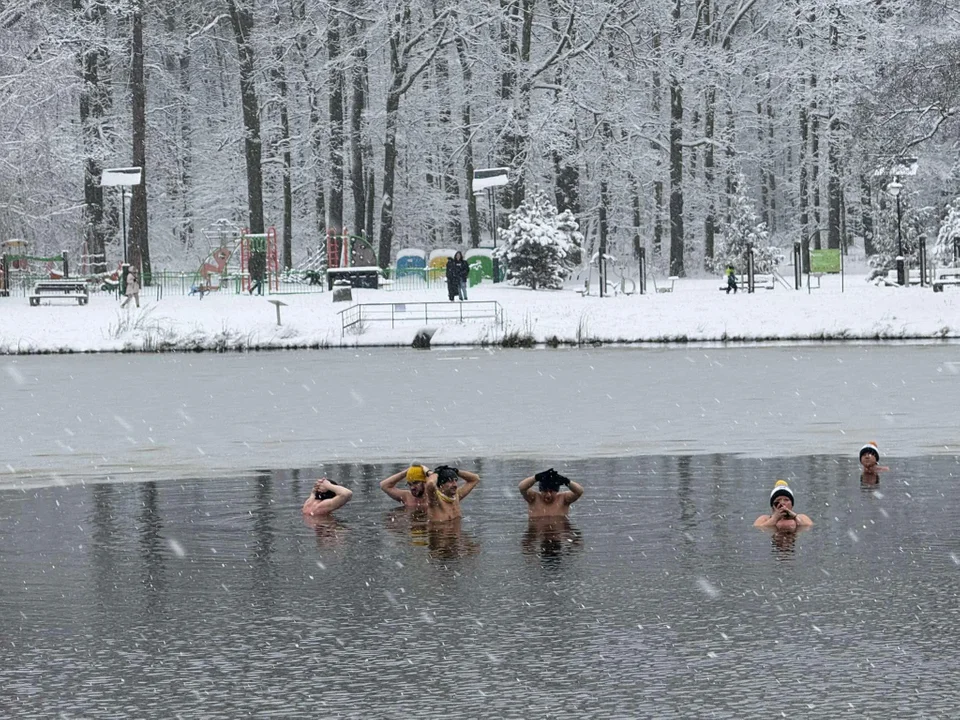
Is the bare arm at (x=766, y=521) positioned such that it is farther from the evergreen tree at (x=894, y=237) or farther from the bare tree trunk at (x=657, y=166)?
the bare tree trunk at (x=657, y=166)

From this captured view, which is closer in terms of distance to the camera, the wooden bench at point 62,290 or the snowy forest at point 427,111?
the wooden bench at point 62,290

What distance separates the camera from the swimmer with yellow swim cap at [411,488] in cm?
1547

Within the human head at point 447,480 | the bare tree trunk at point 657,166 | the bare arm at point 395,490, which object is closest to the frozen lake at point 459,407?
the bare arm at point 395,490

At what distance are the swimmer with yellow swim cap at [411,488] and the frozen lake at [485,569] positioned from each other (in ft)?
0.70

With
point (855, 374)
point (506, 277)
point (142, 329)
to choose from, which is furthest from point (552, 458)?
point (506, 277)

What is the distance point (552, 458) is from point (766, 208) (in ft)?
232

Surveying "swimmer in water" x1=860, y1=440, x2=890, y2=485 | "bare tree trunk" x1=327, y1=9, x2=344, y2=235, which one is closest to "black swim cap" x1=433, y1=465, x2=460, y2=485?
"swimmer in water" x1=860, y1=440, x2=890, y2=485

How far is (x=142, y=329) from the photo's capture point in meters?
43.1

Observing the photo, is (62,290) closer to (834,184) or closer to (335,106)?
(335,106)

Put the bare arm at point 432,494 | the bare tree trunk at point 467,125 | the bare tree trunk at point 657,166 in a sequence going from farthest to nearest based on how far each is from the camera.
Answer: the bare tree trunk at point 467,125 < the bare tree trunk at point 657,166 < the bare arm at point 432,494

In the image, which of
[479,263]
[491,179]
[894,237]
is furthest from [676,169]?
[894,237]

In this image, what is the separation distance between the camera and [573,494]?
49.8ft

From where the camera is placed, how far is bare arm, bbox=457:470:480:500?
15625mm

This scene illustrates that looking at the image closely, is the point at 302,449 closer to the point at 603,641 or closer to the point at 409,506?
the point at 409,506
